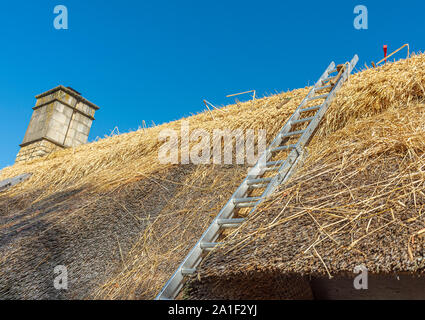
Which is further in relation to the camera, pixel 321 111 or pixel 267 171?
pixel 321 111

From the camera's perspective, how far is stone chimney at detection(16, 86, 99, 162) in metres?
8.26

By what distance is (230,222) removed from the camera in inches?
102

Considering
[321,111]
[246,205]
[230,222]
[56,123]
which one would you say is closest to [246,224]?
[230,222]

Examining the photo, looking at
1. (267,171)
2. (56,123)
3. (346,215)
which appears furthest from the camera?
(56,123)

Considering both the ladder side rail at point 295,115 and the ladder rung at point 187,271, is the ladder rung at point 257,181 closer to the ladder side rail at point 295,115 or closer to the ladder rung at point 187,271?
the ladder side rail at point 295,115

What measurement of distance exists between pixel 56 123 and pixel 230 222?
23.1 feet

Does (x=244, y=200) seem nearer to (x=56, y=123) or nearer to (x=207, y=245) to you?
(x=207, y=245)

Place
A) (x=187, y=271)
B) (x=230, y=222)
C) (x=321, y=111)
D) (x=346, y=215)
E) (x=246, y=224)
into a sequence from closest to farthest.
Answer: (x=346, y=215) → (x=187, y=271) → (x=246, y=224) → (x=230, y=222) → (x=321, y=111)

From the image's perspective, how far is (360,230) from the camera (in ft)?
6.41

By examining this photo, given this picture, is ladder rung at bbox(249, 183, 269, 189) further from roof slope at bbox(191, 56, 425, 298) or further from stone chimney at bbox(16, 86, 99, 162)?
stone chimney at bbox(16, 86, 99, 162)

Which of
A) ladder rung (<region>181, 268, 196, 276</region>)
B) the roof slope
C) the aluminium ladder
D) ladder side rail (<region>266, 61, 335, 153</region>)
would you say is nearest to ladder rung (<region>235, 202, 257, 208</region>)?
the aluminium ladder

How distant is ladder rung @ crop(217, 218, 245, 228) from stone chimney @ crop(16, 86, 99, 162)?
6.61 m

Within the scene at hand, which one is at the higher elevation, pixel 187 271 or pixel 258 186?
pixel 258 186
